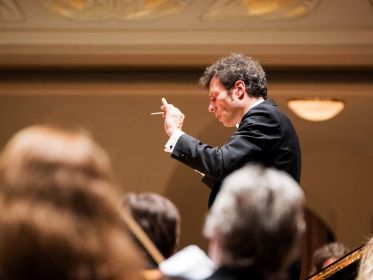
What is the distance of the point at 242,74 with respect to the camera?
3.96 m

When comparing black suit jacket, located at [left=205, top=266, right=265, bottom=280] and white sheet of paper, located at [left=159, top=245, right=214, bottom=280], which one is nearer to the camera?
black suit jacket, located at [left=205, top=266, right=265, bottom=280]

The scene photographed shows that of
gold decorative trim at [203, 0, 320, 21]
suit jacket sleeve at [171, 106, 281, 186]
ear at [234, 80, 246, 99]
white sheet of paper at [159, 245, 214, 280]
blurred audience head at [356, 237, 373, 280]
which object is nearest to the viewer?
white sheet of paper at [159, 245, 214, 280]

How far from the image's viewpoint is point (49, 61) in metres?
9.64

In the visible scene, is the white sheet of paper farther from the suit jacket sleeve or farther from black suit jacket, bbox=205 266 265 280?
the suit jacket sleeve

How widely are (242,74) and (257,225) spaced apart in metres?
2.15

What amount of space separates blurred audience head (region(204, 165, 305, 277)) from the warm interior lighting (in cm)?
833

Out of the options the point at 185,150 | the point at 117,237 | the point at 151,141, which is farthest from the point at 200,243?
the point at 117,237

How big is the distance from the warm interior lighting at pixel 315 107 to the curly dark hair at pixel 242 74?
6202mm

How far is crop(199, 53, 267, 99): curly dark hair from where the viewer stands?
396 centimetres

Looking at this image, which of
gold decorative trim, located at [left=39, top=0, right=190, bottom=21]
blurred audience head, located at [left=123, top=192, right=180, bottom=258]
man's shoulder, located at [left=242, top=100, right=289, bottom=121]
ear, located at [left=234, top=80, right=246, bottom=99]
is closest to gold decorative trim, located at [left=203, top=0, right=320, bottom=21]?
gold decorative trim, located at [left=39, top=0, right=190, bottom=21]

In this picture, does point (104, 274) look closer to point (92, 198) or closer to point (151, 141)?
point (92, 198)

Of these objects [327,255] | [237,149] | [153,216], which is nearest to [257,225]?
[153,216]

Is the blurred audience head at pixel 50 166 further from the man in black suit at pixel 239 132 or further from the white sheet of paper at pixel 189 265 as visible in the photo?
the man in black suit at pixel 239 132

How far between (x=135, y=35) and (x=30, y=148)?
7.41 meters
